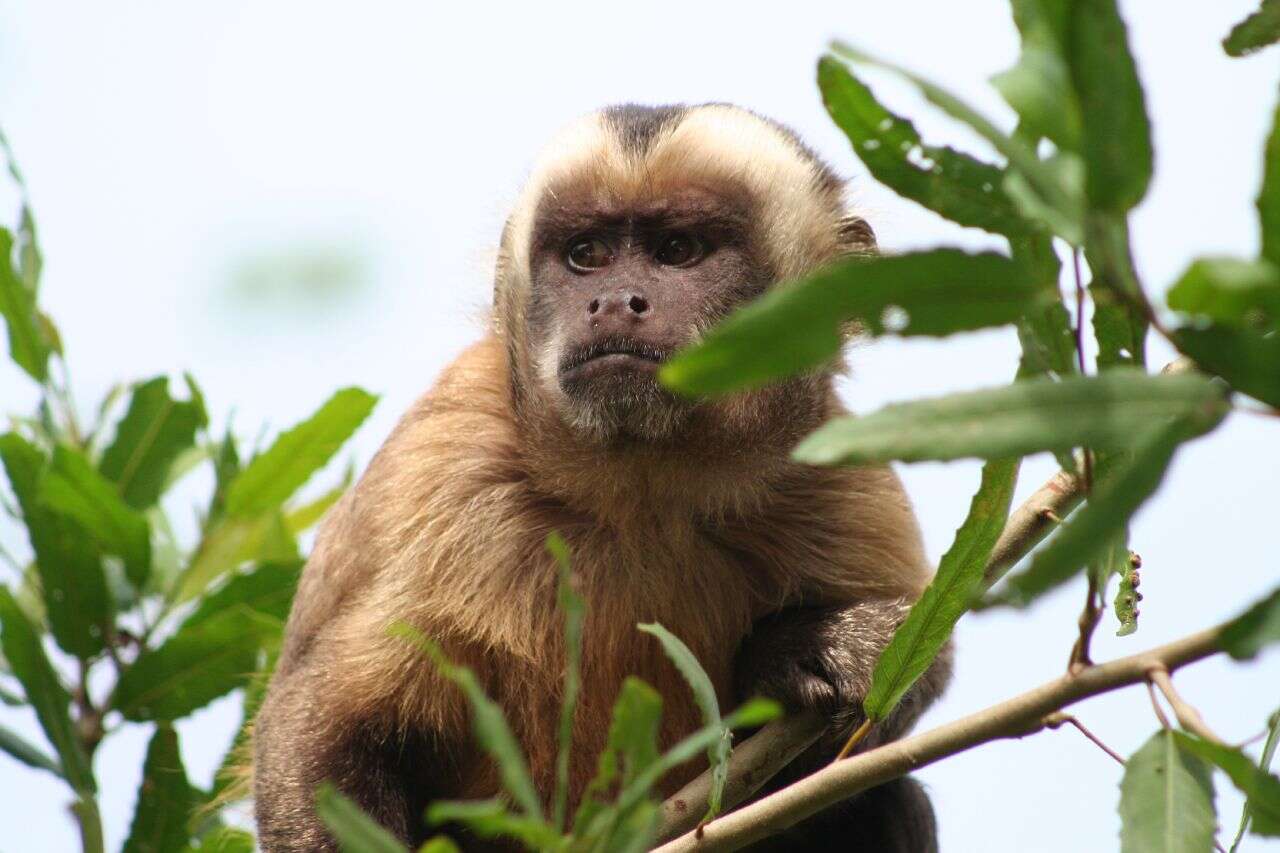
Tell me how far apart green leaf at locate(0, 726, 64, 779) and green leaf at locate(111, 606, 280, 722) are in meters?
0.39

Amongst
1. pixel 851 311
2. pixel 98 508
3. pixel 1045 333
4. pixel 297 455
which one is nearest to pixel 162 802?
pixel 98 508

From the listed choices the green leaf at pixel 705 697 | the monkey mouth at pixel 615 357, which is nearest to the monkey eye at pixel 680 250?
the monkey mouth at pixel 615 357

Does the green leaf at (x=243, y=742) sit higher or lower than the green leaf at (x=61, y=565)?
lower

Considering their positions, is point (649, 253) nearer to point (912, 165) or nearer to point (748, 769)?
point (748, 769)

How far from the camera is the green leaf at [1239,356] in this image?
1.91m

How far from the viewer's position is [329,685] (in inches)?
223

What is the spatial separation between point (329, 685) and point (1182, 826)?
373 centimetres

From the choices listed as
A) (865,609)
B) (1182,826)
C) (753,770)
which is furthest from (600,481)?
(1182,826)

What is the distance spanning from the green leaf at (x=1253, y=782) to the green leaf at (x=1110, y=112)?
93 centimetres

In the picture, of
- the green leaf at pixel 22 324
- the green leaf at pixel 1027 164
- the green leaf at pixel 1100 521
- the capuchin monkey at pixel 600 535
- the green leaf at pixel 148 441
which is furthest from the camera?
the green leaf at pixel 148 441

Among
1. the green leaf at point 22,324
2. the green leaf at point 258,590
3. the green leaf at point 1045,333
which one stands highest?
the green leaf at point 22,324

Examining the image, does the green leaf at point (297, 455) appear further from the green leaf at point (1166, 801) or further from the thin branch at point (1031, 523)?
the green leaf at point (1166, 801)

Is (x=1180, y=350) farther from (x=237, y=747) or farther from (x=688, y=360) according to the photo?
(x=237, y=747)

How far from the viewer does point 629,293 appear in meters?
5.53
